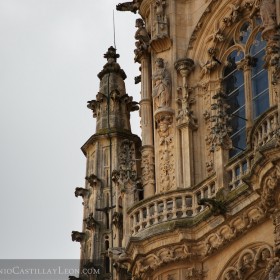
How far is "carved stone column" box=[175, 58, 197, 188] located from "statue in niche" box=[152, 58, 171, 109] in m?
0.23

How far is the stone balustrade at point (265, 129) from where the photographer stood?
965 inches

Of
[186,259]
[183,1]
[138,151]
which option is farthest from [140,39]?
[186,259]

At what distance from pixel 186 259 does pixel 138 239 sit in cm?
98

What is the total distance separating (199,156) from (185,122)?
68cm

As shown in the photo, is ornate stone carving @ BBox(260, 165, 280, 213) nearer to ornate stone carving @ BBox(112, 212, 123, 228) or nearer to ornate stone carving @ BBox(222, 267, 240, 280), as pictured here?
ornate stone carving @ BBox(222, 267, 240, 280)

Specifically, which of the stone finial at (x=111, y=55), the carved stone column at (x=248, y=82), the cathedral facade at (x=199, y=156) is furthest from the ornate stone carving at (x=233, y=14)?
the stone finial at (x=111, y=55)

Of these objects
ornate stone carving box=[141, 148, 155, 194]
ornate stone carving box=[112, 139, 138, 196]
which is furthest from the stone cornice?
ornate stone carving box=[141, 148, 155, 194]

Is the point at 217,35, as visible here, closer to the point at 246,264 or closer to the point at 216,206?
the point at 216,206

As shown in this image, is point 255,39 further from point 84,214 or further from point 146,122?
point 84,214

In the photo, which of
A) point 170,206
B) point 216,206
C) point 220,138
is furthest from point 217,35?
point 216,206

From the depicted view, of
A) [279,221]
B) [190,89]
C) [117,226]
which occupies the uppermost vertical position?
[190,89]

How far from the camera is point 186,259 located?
2555 cm

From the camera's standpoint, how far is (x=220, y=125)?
1022 inches

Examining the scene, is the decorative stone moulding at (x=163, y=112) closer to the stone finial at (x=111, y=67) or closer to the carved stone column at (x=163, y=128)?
the carved stone column at (x=163, y=128)
